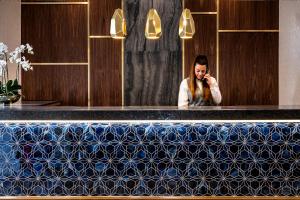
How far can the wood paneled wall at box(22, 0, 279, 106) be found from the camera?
6.20m

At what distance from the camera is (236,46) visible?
20.4ft

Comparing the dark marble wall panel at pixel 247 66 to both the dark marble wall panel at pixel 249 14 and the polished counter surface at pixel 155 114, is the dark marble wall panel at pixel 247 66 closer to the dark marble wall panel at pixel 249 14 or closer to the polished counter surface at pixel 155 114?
the dark marble wall panel at pixel 249 14

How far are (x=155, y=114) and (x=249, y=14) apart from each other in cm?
Answer: 331

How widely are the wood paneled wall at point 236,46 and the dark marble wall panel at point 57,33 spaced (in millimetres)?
1368

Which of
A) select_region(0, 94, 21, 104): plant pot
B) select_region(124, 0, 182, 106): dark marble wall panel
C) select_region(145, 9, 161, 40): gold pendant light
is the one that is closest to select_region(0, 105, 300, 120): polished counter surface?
select_region(0, 94, 21, 104): plant pot

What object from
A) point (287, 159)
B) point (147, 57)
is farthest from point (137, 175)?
point (147, 57)

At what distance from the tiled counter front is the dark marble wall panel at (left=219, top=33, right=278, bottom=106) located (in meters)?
2.79

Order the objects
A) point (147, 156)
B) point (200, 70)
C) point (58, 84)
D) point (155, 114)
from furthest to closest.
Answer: point (58, 84), point (200, 70), point (147, 156), point (155, 114)

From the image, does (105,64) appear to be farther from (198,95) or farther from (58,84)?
(198,95)

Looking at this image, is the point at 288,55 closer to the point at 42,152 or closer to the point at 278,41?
the point at 278,41

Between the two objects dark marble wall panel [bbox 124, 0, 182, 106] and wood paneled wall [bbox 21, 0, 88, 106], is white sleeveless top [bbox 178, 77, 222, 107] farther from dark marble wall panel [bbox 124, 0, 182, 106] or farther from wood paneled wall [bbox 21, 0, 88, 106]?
wood paneled wall [bbox 21, 0, 88, 106]

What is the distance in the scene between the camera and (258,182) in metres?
3.45

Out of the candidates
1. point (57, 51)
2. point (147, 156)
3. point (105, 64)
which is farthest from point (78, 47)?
point (147, 156)

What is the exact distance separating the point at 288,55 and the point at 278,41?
23 cm
